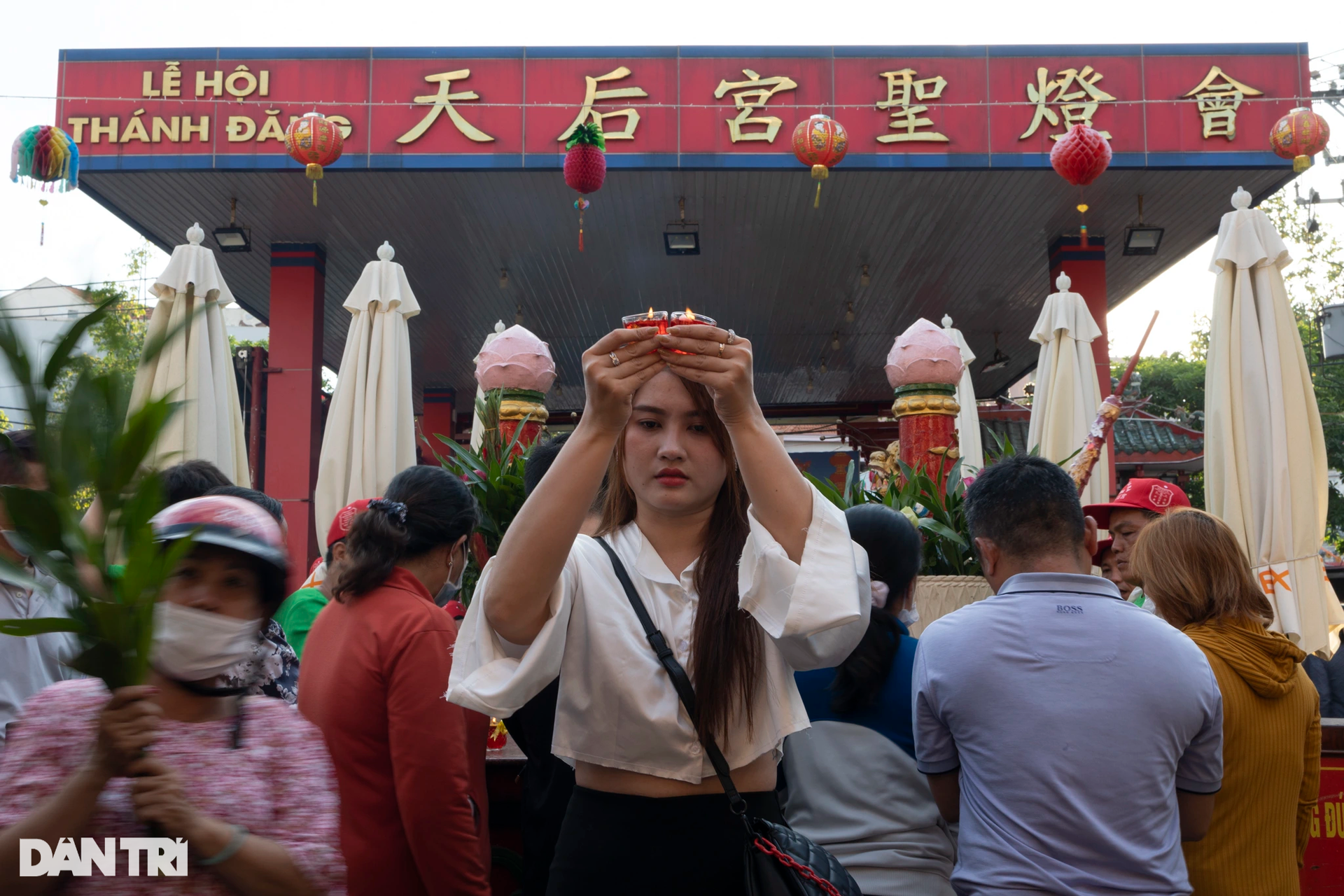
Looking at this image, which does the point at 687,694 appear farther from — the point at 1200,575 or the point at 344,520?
the point at 344,520

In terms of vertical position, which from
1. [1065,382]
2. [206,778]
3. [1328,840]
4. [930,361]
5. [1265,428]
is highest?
[1065,382]

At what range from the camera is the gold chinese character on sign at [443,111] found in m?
8.98

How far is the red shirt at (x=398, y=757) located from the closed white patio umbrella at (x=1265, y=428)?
493 centimetres

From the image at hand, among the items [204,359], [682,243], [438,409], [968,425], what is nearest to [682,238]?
[682,243]

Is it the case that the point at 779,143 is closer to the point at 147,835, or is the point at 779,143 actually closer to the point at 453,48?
the point at 453,48

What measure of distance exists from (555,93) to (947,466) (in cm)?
541

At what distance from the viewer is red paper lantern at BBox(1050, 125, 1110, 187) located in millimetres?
7312

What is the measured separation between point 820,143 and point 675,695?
6.82 m

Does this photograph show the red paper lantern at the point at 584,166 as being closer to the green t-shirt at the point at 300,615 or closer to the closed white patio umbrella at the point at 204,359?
the closed white patio umbrella at the point at 204,359

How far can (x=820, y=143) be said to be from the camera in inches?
307

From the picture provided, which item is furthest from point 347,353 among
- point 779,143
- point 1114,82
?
point 1114,82

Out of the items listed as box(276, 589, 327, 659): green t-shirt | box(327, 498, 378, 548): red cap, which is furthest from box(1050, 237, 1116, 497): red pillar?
box(276, 589, 327, 659): green t-shirt

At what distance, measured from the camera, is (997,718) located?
209cm

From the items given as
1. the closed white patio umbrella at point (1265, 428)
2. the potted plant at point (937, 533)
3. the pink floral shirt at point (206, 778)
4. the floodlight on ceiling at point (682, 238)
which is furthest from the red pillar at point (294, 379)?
the pink floral shirt at point (206, 778)
